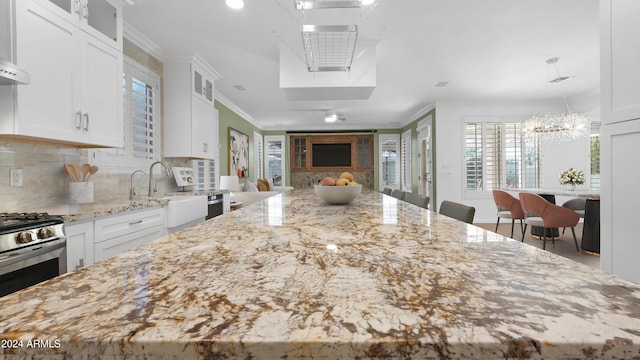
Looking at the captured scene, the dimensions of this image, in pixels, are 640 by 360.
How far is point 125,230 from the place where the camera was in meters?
2.15

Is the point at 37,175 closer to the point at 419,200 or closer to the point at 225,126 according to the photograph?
the point at 419,200

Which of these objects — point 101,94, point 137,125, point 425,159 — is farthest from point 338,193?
point 425,159

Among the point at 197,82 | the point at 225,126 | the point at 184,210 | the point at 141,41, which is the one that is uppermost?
the point at 141,41

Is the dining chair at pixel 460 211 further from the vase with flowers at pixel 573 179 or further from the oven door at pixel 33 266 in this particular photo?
the vase with flowers at pixel 573 179

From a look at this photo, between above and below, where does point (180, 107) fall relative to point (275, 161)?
Answer: above

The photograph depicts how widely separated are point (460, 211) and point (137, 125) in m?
3.28

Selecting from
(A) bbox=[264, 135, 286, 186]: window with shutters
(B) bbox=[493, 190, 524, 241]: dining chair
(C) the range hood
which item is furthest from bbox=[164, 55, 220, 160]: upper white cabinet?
(A) bbox=[264, 135, 286, 186]: window with shutters

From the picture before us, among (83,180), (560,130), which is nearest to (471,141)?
(560,130)

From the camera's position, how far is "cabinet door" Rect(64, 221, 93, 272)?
1702 millimetres

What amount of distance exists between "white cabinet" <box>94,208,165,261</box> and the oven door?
277mm

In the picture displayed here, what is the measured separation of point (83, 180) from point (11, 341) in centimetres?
255

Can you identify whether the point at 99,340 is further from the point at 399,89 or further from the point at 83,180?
the point at 399,89

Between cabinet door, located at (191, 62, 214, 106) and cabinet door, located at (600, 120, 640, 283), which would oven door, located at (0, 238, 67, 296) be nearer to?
cabinet door, located at (191, 62, 214, 106)

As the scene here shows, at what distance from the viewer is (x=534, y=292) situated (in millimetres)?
435
